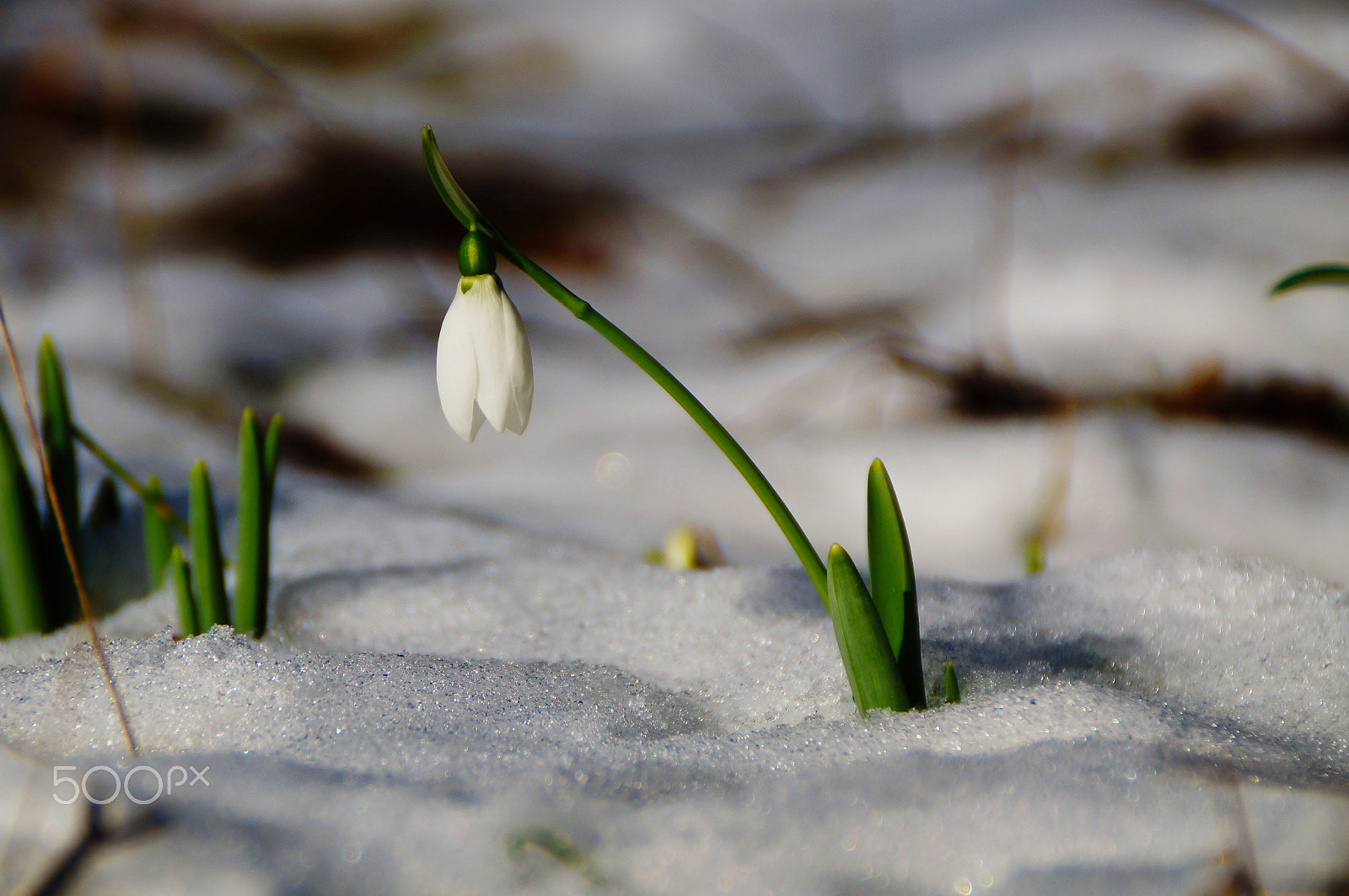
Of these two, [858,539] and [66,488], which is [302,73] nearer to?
[66,488]

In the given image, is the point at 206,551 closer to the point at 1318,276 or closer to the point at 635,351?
the point at 635,351

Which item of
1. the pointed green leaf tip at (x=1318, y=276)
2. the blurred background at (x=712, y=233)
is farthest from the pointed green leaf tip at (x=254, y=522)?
the pointed green leaf tip at (x=1318, y=276)

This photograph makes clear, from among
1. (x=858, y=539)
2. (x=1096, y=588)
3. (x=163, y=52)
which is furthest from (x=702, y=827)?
(x=163, y=52)

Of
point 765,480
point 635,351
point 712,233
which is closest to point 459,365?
point 635,351

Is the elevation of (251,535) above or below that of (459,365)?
below

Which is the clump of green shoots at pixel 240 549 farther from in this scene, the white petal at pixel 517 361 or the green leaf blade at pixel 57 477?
the white petal at pixel 517 361

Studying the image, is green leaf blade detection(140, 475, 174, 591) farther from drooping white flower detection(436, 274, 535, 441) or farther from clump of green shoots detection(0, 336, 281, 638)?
drooping white flower detection(436, 274, 535, 441)

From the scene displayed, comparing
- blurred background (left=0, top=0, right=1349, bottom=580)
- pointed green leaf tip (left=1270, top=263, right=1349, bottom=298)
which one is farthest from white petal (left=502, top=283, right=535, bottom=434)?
blurred background (left=0, top=0, right=1349, bottom=580)
